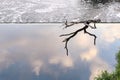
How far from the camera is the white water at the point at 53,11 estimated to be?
76.8ft

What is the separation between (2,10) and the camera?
2509cm

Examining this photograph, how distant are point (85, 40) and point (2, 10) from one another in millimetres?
8596

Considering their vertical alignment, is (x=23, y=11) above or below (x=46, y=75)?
above

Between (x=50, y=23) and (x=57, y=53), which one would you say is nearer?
(x=57, y=53)

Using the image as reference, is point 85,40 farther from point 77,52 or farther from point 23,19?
point 23,19

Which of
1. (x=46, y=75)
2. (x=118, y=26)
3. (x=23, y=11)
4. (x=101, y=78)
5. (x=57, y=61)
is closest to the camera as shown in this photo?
(x=101, y=78)

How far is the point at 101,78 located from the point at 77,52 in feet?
15.4

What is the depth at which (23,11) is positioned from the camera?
2494 cm

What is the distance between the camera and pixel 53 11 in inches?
976

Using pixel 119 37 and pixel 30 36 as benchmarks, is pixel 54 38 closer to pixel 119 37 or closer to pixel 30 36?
pixel 30 36

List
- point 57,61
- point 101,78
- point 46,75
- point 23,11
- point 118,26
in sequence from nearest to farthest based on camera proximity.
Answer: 1. point 101,78
2. point 46,75
3. point 57,61
4. point 118,26
5. point 23,11

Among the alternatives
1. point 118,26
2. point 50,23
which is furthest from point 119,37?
point 50,23

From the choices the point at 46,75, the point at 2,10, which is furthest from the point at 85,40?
the point at 2,10

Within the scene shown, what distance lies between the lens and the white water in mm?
23406
